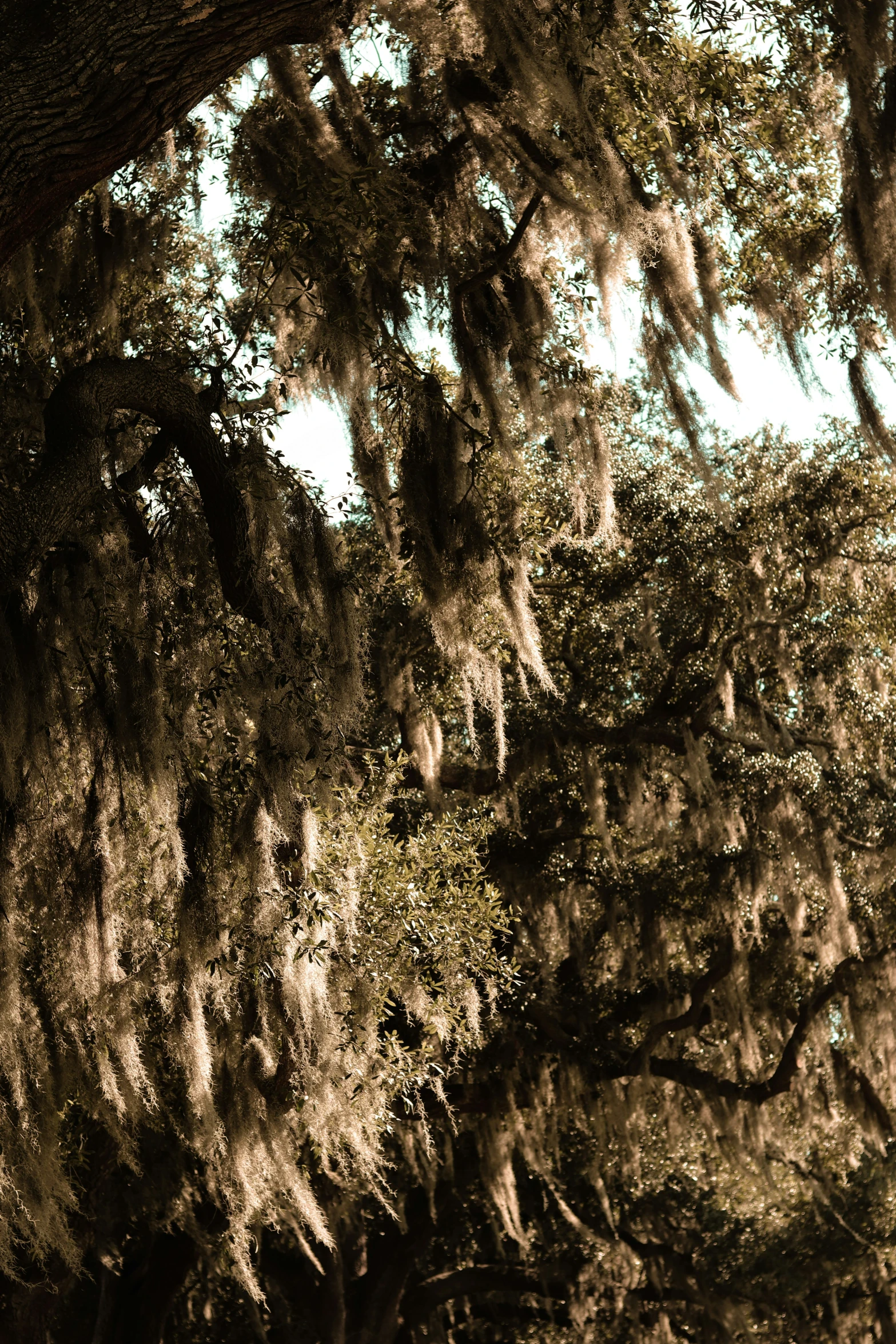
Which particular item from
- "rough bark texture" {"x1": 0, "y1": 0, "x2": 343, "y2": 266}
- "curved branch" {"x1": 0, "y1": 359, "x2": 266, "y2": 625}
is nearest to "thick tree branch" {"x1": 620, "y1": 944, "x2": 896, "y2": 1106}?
"curved branch" {"x1": 0, "y1": 359, "x2": 266, "y2": 625}

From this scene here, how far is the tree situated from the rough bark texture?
0.10 feet

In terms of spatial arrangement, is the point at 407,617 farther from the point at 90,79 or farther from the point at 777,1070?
the point at 90,79

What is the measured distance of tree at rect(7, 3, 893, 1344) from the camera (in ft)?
14.7

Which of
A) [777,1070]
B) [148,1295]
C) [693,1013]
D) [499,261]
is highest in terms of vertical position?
[499,261]

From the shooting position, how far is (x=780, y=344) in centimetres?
539

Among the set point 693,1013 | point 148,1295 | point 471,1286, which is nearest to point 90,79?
point 693,1013

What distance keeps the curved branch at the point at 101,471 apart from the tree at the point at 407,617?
0.04 ft

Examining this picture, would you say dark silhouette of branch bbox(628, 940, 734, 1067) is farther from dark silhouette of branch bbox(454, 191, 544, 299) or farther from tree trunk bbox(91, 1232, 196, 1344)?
dark silhouette of branch bbox(454, 191, 544, 299)

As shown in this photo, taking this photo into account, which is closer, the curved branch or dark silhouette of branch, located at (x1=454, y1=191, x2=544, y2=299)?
the curved branch

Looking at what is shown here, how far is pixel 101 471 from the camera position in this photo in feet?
13.9

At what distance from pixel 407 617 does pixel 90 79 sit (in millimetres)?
5472

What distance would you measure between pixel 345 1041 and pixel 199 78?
387cm

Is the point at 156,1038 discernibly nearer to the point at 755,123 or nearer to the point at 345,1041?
the point at 345,1041

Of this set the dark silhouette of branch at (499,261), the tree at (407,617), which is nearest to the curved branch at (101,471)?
the tree at (407,617)
